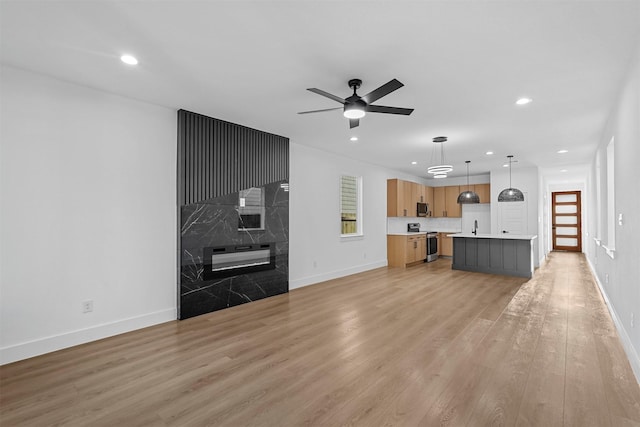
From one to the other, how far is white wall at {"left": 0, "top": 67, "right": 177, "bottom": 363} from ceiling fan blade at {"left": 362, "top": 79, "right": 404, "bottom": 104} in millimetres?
2632

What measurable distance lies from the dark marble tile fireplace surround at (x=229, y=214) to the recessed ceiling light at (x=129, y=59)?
1260 mm

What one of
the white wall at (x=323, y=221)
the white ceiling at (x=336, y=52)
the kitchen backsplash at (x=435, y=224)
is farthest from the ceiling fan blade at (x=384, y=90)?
the kitchen backsplash at (x=435, y=224)

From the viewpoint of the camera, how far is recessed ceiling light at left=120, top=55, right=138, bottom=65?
2.84m

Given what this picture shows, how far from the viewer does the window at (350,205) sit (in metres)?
7.38

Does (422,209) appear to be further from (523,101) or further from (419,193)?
(523,101)

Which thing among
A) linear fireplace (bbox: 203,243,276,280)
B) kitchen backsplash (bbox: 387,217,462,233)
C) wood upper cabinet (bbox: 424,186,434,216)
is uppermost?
wood upper cabinet (bbox: 424,186,434,216)

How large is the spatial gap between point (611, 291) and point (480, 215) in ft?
19.3

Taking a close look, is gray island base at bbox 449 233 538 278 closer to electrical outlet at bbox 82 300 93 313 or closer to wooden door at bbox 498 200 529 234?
wooden door at bbox 498 200 529 234

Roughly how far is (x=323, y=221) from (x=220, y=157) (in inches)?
104

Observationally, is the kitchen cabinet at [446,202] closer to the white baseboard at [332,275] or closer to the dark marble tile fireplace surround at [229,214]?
the white baseboard at [332,275]

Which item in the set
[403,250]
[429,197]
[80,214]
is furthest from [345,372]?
[429,197]

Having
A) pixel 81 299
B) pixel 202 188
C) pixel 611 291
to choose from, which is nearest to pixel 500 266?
pixel 611 291

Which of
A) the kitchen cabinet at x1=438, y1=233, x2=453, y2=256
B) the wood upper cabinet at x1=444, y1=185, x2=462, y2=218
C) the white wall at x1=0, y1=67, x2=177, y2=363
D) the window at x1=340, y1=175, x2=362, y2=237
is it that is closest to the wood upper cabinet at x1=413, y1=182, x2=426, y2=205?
the wood upper cabinet at x1=444, y1=185, x2=462, y2=218

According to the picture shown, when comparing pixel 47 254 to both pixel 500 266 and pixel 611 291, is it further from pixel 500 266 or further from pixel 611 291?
pixel 500 266
